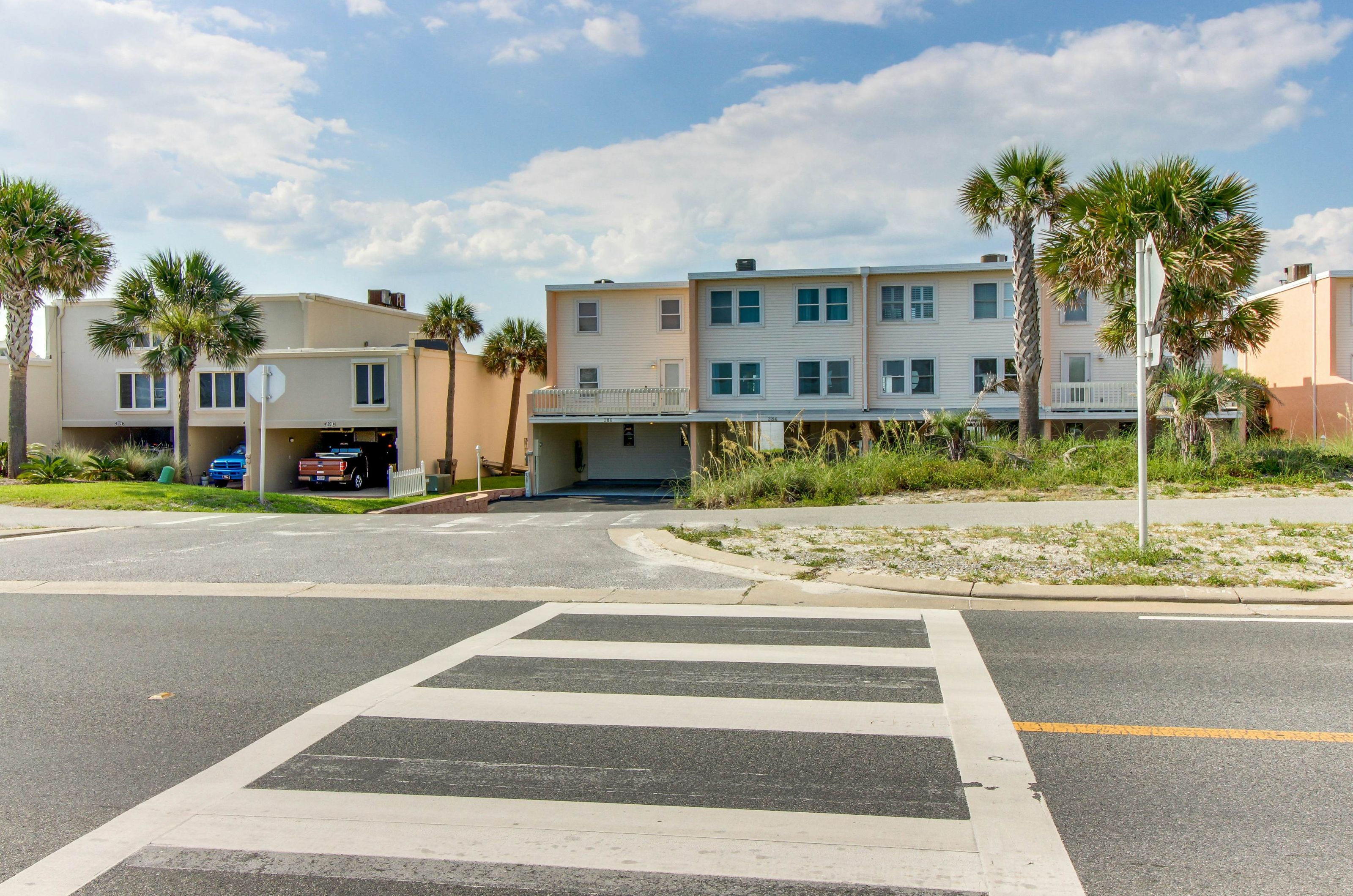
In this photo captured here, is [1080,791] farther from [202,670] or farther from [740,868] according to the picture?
[202,670]

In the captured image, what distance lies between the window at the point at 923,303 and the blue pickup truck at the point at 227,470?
25.8 metres

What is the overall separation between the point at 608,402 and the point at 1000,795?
30.1 m

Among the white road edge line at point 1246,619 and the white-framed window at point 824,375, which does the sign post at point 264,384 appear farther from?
the white-framed window at point 824,375

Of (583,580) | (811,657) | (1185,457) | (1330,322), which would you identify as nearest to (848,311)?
(1330,322)

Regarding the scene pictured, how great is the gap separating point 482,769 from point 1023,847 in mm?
2415

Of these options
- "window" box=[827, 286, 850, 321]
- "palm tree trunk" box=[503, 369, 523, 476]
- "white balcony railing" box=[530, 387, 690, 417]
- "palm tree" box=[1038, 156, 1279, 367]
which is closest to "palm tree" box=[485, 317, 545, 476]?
"palm tree trunk" box=[503, 369, 523, 476]

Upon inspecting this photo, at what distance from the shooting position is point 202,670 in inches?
242

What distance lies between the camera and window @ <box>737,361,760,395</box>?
33844mm

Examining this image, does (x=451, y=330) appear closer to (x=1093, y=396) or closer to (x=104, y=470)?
(x=104, y=470)

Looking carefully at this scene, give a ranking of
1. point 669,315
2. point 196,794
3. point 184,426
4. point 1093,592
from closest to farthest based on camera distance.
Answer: point 196,794
point 1093,592
point 184,426
point 669,315

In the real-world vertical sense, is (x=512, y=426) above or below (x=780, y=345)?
below

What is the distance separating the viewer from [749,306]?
111 feet

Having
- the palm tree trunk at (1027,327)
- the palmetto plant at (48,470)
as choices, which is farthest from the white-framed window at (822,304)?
the palmetto plant at (48,470)

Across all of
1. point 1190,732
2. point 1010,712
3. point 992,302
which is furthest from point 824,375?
point 1190,732
